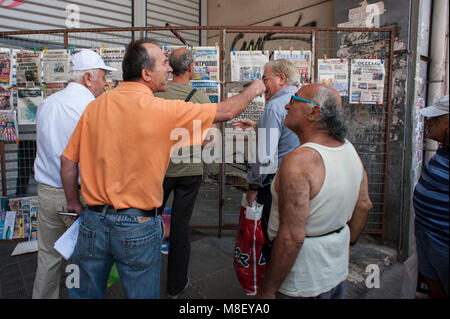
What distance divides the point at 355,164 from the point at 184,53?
174 cm

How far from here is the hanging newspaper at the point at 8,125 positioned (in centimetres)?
389

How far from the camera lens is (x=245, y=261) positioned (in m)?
1.78

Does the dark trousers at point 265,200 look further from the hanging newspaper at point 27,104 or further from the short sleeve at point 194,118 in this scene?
the hanging newspaper at point 27,104

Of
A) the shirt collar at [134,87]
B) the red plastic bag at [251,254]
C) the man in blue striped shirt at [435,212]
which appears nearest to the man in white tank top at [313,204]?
the red plastic bag at [251,254]

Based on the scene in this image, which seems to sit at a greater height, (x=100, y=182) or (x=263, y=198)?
(x=100, y=182)

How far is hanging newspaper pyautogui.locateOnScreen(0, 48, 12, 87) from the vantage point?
3.81m

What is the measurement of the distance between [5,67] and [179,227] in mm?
3364

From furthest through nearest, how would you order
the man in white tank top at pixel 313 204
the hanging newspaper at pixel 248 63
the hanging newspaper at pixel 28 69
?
1. the hanging newspaper at pixel 28 69
2. the hanging newspaper at pixel 248 63
3. the man in white tank top at pixel 313 204

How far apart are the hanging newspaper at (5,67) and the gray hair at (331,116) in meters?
4.16

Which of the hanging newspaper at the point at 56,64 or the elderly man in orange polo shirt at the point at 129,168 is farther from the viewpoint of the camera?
the hanging newspaper at the point at 56,64

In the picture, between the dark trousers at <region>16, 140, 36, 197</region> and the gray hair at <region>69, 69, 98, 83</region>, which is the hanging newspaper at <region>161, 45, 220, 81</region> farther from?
the dark trousers at <region>16, 140, 36, 197</region>

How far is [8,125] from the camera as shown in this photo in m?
3.90

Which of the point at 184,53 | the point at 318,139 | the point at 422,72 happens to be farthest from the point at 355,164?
the point at 422,72

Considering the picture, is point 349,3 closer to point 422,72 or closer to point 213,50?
point 422,72
